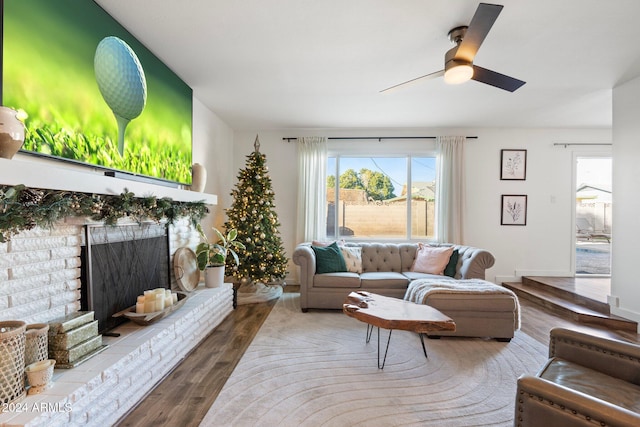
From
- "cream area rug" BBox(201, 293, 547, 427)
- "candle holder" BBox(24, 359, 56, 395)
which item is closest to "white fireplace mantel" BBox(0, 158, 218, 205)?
"candle holder" BBox(24, 359, 56, 395)

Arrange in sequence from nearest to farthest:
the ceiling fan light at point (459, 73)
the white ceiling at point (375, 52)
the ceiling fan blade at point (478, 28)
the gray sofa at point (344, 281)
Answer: the ceiling fan blade at point (478, 28) → the white ceiling at point (375, 52) → the ceiling fan light at point (459, 73) → the gray sofa at point (344, 281)

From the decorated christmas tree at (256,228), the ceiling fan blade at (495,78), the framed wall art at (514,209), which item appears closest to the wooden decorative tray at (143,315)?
the decorated christmas tree at (256,228)

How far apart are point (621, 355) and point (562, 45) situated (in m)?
2.35

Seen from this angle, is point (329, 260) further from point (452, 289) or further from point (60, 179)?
point (60, 179)

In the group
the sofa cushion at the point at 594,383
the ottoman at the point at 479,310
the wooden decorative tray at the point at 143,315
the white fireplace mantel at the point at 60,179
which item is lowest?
the ottoman at the point at 479,310

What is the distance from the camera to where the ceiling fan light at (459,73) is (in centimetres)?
223

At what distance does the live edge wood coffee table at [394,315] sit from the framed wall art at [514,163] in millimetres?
3625

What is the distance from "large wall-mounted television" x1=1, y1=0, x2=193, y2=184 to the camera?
5.17ft

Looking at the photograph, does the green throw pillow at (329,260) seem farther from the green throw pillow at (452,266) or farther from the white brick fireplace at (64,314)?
the white brick fireplace at (64,314)

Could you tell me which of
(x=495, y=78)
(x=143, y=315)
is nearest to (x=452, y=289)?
(x=495, y=78)

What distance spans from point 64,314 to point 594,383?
9.25 feet

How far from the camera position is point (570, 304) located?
3957 millimetres

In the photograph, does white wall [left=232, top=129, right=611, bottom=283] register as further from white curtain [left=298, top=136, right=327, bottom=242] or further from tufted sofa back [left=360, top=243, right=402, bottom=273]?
tufted sofa back [left=360, top=243, right=402, bottom=273]

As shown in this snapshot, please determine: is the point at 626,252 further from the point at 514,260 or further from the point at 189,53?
the point at 189,53
